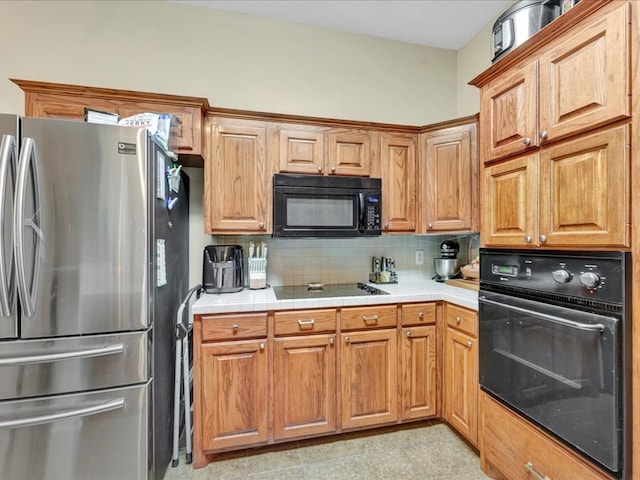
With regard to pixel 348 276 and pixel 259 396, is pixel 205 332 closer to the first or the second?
pixel 259 396

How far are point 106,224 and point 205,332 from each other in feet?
2.48

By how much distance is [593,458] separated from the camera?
43.0 inches

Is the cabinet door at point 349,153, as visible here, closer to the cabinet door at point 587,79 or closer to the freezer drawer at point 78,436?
the cabinet door at point 587,79

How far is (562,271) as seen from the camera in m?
1.19

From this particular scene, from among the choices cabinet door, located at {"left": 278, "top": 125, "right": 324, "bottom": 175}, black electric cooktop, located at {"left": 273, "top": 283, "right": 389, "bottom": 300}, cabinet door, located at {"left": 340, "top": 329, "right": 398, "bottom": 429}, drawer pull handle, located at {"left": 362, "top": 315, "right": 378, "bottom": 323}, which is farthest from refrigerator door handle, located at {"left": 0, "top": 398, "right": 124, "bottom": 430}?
cabinet door, located at {"left": 278, "top": 125, "right": 324, "bottom": 175}

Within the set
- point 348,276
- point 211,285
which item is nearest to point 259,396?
point 211,285

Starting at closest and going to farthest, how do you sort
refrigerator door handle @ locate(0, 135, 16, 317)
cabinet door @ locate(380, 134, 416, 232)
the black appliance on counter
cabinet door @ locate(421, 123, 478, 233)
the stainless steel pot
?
refrigerator door handle @ locate(0, 135, 16, 317), the black appliance on counter, cabinet door @ locate(421, 123, 478, 233), cabinet door @ locate(380, 134, 416, 232), the stainless steel pot

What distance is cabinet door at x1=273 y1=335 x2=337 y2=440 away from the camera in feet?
5.89

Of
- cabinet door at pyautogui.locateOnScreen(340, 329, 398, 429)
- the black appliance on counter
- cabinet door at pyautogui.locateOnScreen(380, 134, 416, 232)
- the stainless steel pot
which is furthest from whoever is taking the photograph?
the stainless steel pot

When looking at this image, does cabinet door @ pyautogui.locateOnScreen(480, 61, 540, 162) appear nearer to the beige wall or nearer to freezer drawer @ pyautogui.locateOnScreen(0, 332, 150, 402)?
the beige wall

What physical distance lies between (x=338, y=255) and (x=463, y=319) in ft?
3.47

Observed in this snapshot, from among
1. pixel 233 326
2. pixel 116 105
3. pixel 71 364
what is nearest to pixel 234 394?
pixel 233 326

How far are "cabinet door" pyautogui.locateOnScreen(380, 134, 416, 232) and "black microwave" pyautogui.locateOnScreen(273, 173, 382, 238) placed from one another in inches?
4.3

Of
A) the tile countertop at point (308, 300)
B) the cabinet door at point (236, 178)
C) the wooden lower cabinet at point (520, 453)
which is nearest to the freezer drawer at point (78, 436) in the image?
the tile countertop at point (308, 300)
